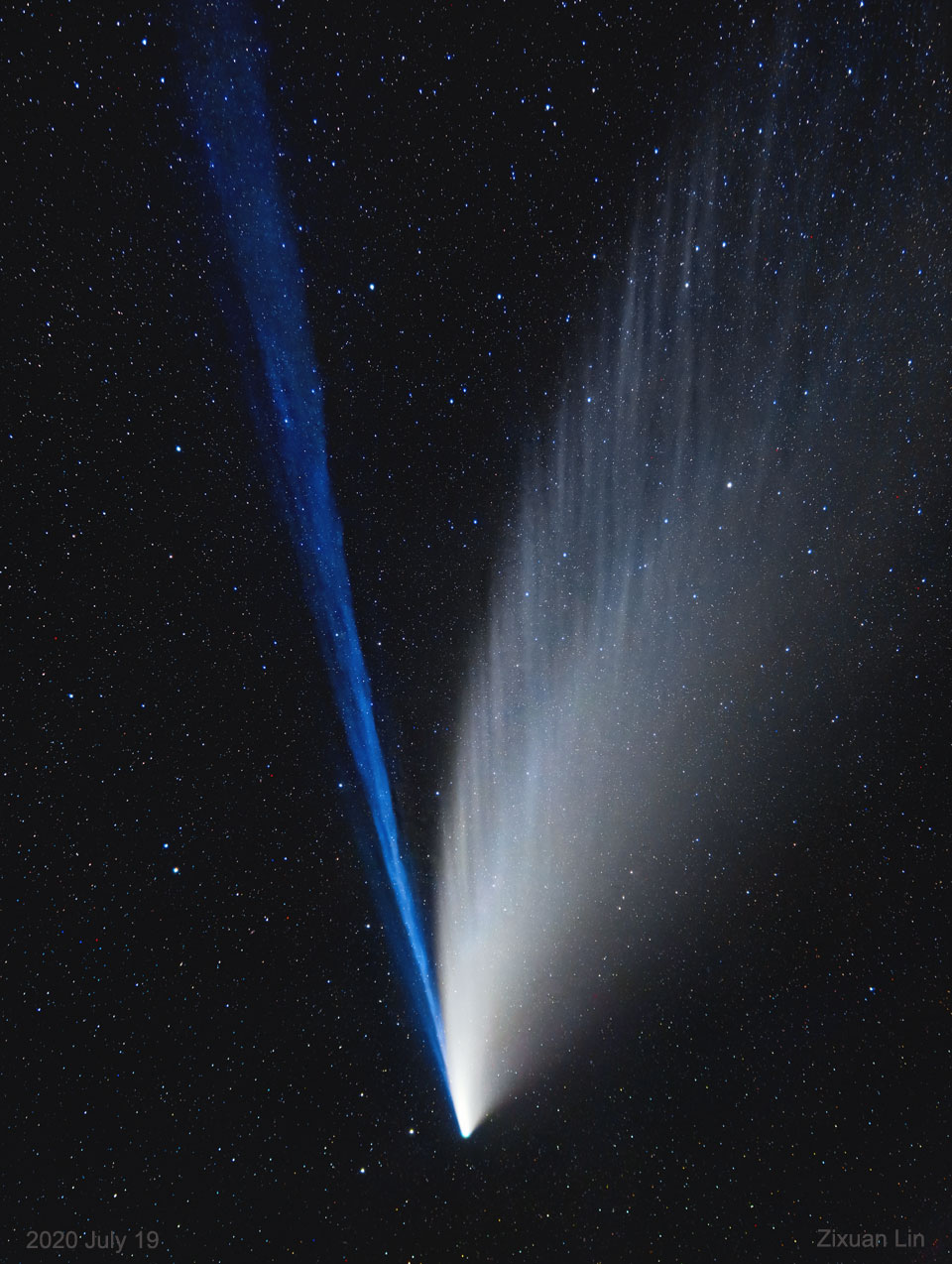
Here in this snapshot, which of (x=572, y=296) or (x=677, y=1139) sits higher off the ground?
(x=572, y=296)

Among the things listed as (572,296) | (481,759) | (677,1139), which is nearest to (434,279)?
(572,296)

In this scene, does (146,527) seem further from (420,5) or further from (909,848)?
(909,848)

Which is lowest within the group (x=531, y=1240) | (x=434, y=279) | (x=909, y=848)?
(x=531, y=1240)

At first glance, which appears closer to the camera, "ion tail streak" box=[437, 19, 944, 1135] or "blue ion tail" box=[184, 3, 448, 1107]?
"blue ion tail" box=[184, 3, 448, 1107]

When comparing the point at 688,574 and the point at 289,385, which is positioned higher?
the point at 289,385
